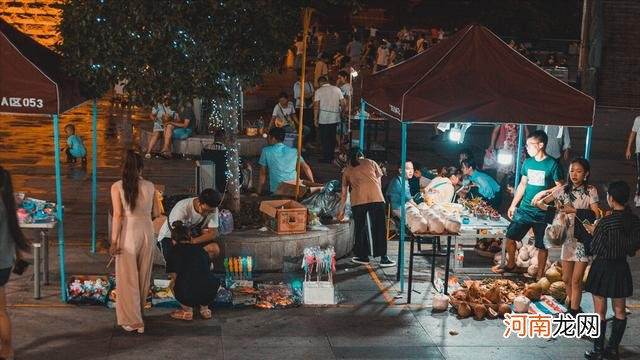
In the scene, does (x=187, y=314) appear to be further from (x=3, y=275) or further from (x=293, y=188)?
(x=293, y=188)

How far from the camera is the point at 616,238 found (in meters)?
7.84

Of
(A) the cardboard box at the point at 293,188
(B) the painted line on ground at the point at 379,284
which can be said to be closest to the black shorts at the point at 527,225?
(B) the painted line on ground at the point at 379,284

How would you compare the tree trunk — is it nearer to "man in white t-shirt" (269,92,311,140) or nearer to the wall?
"man in white t-shirt" (269,92,311,140)

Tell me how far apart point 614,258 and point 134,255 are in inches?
171

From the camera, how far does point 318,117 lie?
18.3 meters

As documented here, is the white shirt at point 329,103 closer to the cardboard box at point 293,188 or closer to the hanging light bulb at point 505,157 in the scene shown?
the hanging light bulb at point 505,157

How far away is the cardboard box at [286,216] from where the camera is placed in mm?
10531

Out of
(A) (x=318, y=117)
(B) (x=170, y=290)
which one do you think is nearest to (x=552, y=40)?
(A) (x=318, y=117)

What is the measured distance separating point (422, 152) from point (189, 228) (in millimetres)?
12077

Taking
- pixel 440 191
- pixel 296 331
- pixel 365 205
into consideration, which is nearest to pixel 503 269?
pixel 440 191

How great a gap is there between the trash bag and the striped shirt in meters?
4.25

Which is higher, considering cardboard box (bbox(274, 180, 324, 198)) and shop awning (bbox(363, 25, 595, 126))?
shop awning (bbox(363, 25, 595, 126))

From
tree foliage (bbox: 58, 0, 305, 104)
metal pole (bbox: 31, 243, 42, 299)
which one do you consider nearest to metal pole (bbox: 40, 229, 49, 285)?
metal pole (bbox: 31, 243, 42, 299)

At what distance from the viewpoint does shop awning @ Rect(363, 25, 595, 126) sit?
9.55 metres
